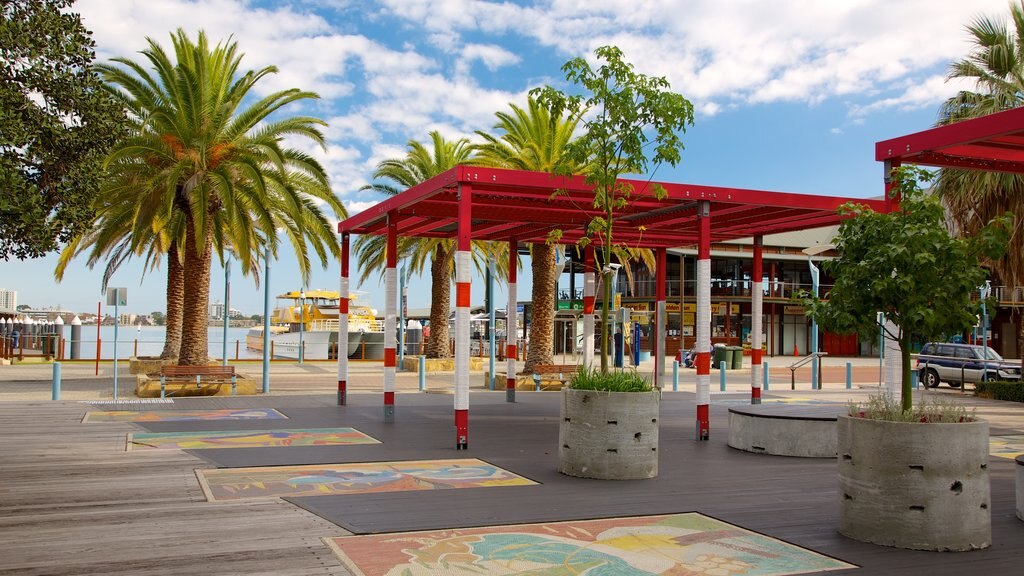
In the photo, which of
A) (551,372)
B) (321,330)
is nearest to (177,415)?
(551,372)

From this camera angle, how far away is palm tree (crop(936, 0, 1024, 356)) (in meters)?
20.9

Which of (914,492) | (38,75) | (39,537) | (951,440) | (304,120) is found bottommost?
(39,537)

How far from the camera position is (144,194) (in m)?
21.1

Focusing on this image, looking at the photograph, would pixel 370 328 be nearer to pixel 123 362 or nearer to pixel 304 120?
pixel 123 362

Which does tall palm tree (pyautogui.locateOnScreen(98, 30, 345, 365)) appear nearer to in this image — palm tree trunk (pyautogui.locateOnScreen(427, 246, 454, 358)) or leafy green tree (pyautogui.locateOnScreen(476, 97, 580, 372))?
leafy green tree (pyautogui.locateOnScreen(476, 97, 580, 372))

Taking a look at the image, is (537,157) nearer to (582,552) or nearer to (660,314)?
(660,314)

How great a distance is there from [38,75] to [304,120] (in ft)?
45.6

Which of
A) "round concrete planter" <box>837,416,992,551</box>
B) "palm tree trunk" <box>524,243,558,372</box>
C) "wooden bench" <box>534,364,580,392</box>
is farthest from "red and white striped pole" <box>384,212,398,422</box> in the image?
"palm tree trunk" <box>524,243,558,372</box>

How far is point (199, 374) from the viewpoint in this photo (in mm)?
19828

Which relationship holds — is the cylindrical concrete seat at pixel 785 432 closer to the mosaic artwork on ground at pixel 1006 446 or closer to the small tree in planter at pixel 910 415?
the mosaic artwork on ground at pixel 1006 446

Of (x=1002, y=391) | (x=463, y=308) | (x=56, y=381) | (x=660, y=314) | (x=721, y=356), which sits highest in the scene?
(x=660, y=314)

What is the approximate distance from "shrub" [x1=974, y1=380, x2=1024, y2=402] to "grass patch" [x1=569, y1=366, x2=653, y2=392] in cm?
1772

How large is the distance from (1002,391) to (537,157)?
14.4 metres

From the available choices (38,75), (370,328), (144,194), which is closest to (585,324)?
(144,194)
